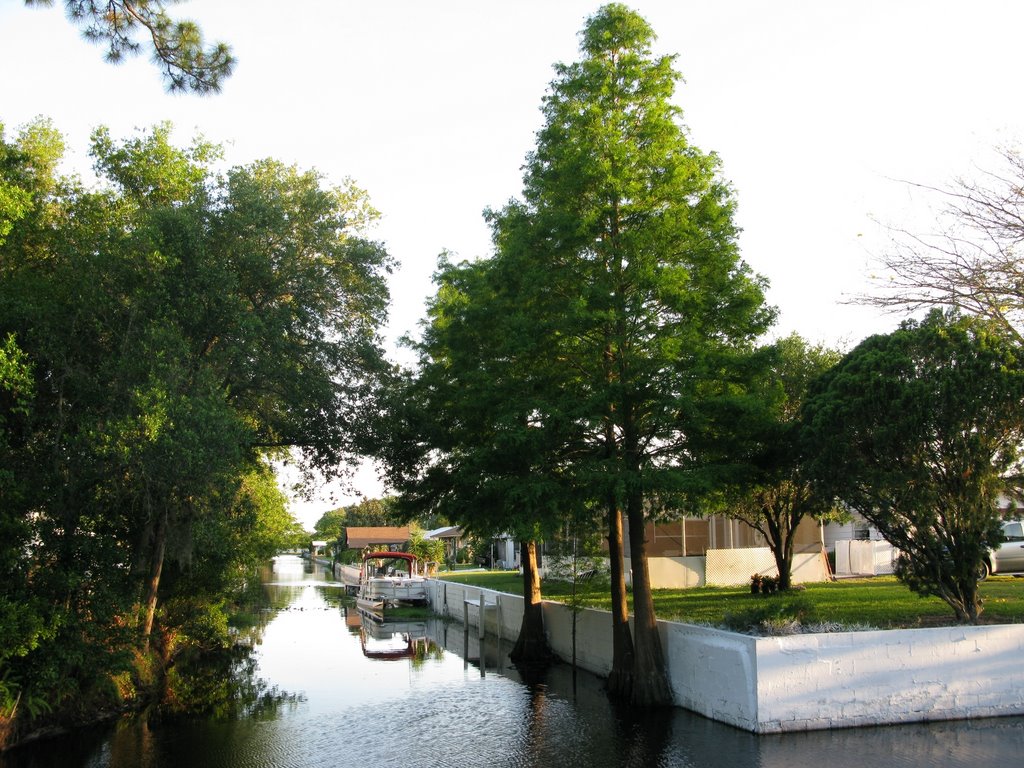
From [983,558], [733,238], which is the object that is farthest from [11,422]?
[983,558]

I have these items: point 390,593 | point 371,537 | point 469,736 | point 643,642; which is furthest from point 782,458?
point 371,537

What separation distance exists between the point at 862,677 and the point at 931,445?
15.0 ft

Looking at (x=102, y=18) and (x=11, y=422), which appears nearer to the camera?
(x=102, y=18)

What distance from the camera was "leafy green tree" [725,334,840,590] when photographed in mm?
16906

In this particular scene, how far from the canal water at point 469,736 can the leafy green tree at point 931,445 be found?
3.37m

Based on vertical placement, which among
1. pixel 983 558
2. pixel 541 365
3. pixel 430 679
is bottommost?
pixel 430 679

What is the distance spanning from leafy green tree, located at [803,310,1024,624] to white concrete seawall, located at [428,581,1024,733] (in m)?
1.71

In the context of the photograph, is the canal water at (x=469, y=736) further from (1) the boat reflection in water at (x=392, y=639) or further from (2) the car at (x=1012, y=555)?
(2) the car at (x=1012, y=555)

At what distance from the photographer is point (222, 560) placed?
854 inches

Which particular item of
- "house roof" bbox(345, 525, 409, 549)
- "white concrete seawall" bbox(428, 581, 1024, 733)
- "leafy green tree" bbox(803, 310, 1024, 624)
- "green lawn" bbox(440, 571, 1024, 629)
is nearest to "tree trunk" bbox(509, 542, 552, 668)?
"green lawn" bbox(440, 571, 1024, 629)

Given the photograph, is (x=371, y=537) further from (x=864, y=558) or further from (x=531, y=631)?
(x=531, y=631)

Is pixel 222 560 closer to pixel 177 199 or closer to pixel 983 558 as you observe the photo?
pixel 177 199

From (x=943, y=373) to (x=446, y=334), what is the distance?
35.0 ft

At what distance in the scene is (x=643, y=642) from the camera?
16.8 meters
